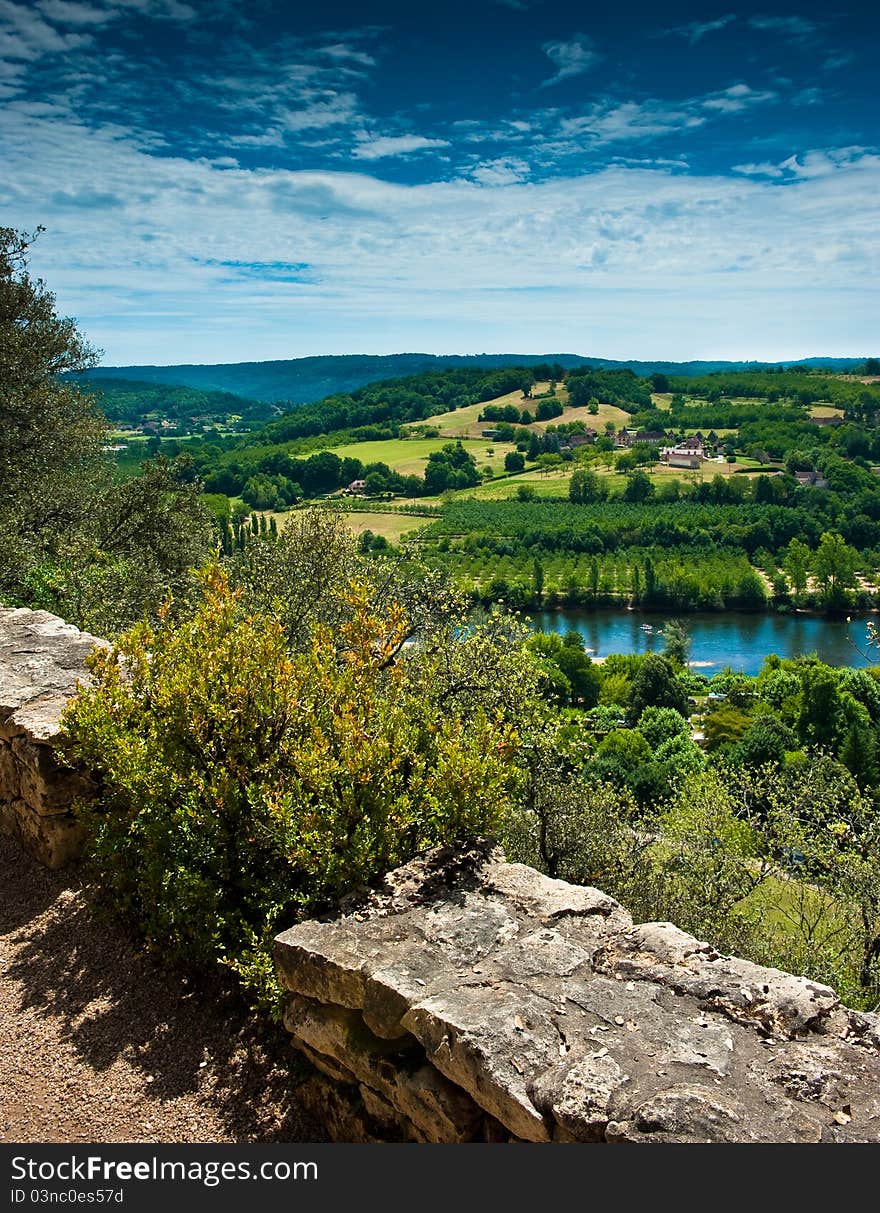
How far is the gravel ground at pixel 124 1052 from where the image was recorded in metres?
7.07

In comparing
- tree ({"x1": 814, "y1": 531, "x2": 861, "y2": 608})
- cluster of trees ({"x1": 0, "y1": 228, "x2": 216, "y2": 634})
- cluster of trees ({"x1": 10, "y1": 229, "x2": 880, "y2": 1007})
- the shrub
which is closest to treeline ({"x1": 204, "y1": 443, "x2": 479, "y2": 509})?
tree ({"x1": 814, "y1": 531, "x2": 861, "y2": 608})

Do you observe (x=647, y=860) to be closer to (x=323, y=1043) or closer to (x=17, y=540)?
(x=323, y=1043)

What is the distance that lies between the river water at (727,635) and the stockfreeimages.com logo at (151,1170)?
102627 millimetres

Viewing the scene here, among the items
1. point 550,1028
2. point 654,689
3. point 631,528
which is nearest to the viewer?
point 550,1028

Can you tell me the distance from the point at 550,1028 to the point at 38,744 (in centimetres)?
732

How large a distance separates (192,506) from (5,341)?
685cm

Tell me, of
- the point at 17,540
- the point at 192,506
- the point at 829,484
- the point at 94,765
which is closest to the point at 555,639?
the point at 192,506

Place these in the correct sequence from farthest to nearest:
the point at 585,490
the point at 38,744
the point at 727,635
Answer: the point at 585,490 < the point at 727,635 < the point at 38,744

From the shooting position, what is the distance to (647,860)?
16.2 meters

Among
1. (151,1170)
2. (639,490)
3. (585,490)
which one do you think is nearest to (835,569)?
(639,490)

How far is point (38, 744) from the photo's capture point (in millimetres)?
10586

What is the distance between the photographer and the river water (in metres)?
108

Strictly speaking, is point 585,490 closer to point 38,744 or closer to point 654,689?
point 654,689

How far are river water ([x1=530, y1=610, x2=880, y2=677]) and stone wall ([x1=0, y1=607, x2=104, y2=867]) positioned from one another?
97.4 metres
